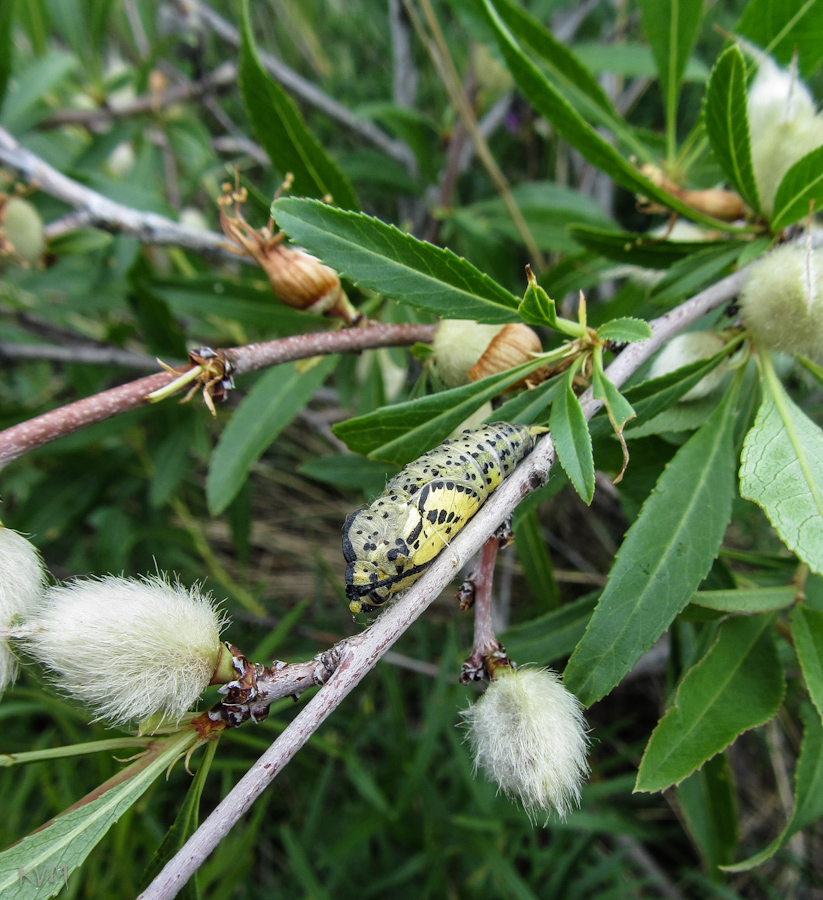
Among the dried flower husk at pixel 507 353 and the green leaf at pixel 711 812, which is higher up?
the dried flower husk at pixel 507 353

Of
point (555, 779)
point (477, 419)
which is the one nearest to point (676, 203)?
point (477, 419)

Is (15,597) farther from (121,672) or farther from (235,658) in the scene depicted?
(235,658)

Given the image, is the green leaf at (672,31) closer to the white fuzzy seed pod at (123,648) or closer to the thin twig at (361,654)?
the thin twig at (361,654)

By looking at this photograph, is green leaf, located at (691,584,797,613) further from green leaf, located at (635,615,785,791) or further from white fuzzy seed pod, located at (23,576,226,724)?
white fuzzy seed pod, located at (23,576,226,724)

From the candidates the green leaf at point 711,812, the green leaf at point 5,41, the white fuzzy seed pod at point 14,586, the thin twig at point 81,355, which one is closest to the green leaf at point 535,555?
the green leaf at point 711,812

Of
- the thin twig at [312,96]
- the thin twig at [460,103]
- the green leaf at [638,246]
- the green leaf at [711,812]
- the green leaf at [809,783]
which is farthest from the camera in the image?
the thin twig at [312,96]

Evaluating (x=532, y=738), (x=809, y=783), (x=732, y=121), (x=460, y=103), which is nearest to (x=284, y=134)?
(x=460, y=103)

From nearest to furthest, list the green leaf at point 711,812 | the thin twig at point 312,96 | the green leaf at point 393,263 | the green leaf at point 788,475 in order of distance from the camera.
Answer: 1. the green leaf at point 788,475
2. the green leaf at point 393,263
3. the green leaf at point 711,812
4. the thin twig at point 312,96
